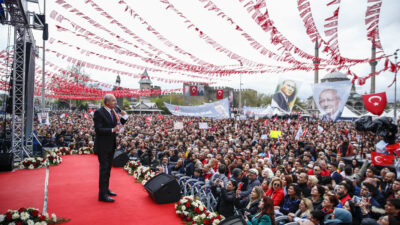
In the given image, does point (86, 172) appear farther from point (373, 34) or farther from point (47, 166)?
point (373, 34)

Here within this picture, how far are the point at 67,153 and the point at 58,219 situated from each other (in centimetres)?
832

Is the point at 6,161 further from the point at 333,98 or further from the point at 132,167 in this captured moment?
the point at 333,98

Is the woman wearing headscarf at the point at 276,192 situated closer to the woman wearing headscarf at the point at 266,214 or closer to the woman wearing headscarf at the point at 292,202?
the woman wearing headscarf at the point at 292,202

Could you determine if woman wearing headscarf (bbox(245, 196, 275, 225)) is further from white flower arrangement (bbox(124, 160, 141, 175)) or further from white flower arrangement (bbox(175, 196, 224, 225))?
white flower arrangement (bbox(124, 160, 141, 175))

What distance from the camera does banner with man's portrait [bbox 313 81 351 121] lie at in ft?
33.4

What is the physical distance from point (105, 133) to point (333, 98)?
9.58 metres

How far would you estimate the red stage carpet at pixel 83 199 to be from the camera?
416 centimetres

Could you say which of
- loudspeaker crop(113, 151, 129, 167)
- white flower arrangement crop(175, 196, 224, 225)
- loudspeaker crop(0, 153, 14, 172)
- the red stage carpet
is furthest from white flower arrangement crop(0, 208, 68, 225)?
loudspeaker crop(0, 153, 14, 172)

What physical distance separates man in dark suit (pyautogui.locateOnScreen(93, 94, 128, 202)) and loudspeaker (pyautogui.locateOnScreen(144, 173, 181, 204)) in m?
0.80

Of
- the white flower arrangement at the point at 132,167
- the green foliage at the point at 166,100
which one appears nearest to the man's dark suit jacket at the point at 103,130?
the white flower arrangement at the point at 132,167

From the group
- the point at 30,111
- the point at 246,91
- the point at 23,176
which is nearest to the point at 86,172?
the point at 23,176

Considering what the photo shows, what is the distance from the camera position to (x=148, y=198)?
5.20 m

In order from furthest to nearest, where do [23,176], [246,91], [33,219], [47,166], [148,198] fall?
[246,91] < [47,166] < [23,176] < [148,198] < [33,219]

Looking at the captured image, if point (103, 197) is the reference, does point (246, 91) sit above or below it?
above
